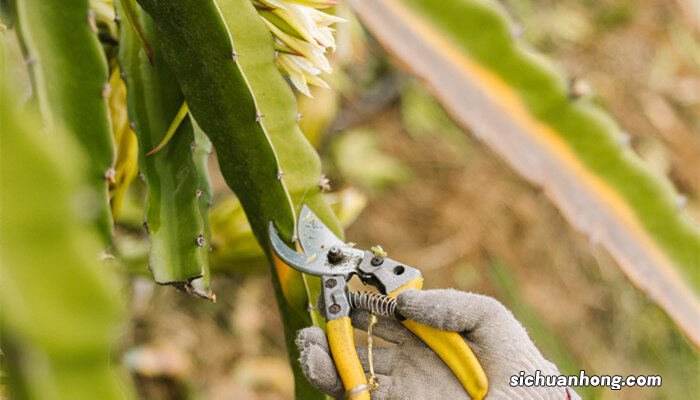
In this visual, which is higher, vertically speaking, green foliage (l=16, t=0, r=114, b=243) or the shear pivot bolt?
green foliage (l=16, t=0, r=114, b=243)

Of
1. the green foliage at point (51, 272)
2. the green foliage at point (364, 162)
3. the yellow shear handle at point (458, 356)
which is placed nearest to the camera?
the green foliage at point (51, 272)

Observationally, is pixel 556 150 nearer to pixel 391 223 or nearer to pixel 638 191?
pixel 638 191

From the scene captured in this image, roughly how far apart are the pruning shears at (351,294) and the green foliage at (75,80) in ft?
0.53

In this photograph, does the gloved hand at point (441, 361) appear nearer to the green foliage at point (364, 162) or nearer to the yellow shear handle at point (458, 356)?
the yellow shear handle at point (458, 356)

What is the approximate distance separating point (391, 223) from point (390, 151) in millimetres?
237

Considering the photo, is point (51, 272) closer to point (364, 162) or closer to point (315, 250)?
point (315, 250)

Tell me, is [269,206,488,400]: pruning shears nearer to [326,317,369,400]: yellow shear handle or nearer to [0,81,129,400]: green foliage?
[326,317,369,400]: yellow shear handle

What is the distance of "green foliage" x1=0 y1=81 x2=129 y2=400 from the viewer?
0.24 meters

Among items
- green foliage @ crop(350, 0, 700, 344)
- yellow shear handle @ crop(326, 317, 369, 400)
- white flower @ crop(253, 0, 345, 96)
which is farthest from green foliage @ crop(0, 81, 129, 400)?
green foliage @ crop(350, 0, 700, 344)

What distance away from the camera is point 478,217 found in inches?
79.7

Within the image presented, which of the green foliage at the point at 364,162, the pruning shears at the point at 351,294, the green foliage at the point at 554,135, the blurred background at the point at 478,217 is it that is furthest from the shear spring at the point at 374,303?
the green foliage at the point at 364,162

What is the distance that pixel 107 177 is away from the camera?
62 centimetres

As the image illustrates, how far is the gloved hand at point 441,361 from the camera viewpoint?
1.72ft

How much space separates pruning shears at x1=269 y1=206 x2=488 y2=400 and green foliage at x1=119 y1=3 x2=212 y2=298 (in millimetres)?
73
